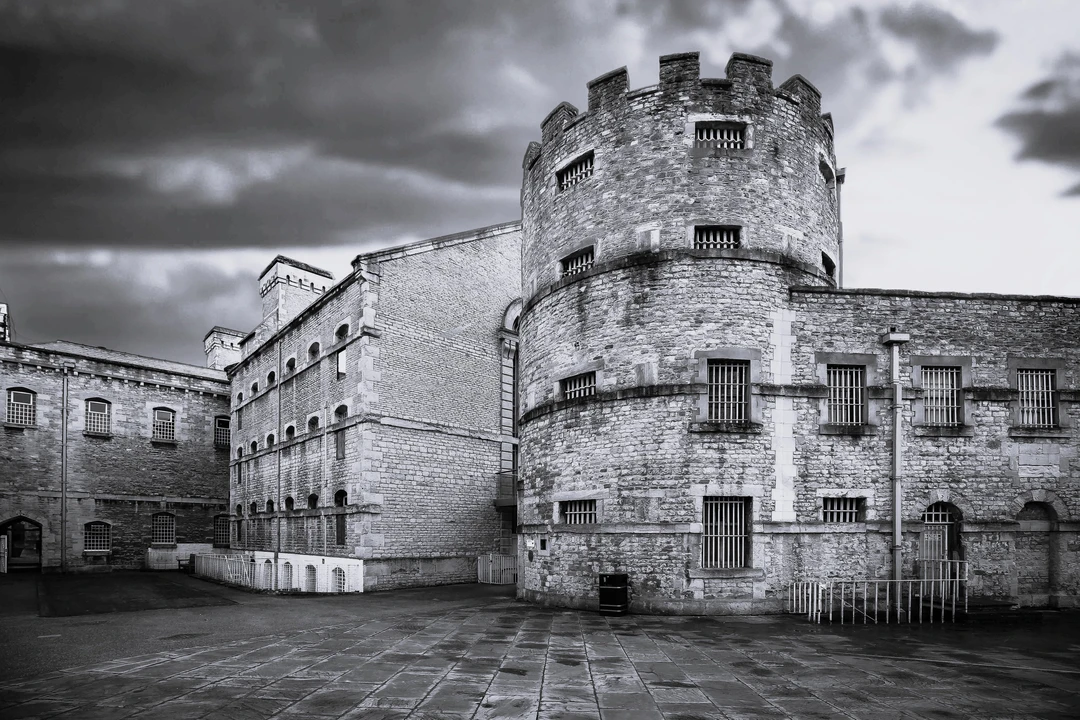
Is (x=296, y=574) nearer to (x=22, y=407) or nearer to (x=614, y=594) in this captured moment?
(x=614, y=594)

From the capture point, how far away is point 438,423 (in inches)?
990

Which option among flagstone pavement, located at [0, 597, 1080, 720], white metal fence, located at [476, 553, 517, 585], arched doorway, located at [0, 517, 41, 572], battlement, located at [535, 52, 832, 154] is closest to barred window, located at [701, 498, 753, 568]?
flagstone pavement, located at [0, 597, 1080, 720]

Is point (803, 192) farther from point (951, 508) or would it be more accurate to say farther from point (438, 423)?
point (438, 423)

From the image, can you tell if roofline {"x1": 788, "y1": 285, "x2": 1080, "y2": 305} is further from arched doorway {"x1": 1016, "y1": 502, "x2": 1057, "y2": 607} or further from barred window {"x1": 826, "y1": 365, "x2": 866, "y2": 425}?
arched doorway {"x1": 1016, "y1": 502, "x2": 1057, "y2": 607}

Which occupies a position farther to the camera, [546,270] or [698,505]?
[546,270]

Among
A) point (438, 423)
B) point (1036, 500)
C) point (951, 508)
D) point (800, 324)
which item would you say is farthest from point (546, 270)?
point (1036, 500)

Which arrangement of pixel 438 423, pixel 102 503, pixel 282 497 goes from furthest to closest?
1. pixel 102 503
2. pixel 282 497
3. pixel 438 423

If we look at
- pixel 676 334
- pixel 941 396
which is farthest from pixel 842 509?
pixel 676 334

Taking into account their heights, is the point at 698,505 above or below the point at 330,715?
above

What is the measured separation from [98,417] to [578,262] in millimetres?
28445

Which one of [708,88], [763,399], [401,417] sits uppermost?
[708,88]

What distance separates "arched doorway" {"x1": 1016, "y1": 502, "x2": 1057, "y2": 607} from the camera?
15.8 m

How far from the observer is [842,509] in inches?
621

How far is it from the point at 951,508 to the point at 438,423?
15.9m
